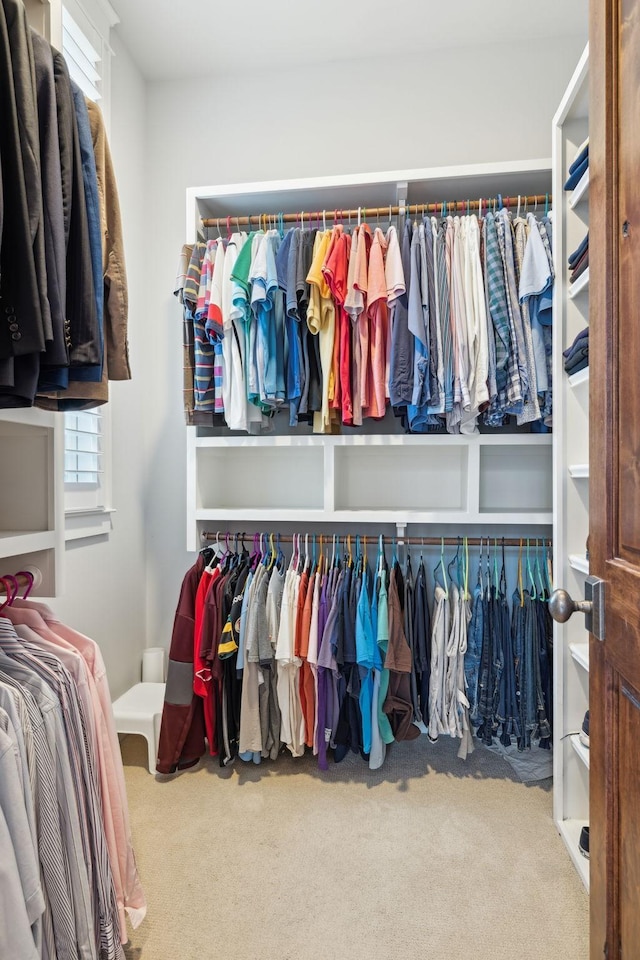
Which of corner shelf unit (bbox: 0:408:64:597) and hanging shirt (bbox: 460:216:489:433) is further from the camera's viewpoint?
hanging shirt (bbox: 460:216:489:433)

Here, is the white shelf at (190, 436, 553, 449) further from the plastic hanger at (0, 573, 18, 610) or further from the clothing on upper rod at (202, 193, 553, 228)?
the plastic hanger at (0, 573, 18, 610)

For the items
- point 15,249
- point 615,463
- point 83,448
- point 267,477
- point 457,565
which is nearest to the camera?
point 615,463

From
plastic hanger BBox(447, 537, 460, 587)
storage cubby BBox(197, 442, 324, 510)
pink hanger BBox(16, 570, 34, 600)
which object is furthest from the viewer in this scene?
storage cubby BBox(197, 442, 324, 510)

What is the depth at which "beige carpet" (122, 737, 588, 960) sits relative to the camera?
4.14 feet

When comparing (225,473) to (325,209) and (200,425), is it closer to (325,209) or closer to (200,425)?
(200,425)

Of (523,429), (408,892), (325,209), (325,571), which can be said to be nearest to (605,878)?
(408,892)

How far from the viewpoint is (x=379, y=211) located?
1974mm

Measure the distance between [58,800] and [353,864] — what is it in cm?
96

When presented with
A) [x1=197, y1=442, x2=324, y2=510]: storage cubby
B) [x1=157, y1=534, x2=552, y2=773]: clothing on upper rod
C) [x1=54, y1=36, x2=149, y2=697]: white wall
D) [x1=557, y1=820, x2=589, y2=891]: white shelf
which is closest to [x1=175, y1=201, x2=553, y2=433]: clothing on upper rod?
[x1=197, y1=442, x2=324, y2=510]: storage cubby

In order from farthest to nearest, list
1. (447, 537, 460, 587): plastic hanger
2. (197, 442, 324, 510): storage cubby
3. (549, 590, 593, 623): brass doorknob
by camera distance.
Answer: (197, 442, 324, 510): storage cubby < (447, 537, 460, 587): plastic hanger < (549, 590, 593, 623): brass doorknob

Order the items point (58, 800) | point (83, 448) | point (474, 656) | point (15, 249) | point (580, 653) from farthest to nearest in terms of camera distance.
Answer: point (83, 448)
point (474, 656)
point (580, 653)
point (58, 800)
point (15, 249)

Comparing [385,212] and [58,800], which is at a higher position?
[385,212]

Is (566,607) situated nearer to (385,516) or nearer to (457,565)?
(385,516)

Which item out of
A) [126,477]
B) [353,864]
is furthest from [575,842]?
[126,477]
